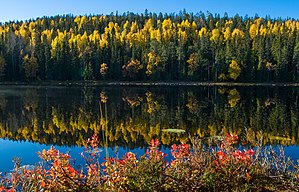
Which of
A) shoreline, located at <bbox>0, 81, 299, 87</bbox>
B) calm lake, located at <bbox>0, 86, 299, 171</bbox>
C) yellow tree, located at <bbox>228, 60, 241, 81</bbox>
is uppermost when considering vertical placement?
yellow tree, located at <bbox>228, 60, 241, 81</bbox>

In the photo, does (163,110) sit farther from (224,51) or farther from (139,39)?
(139,39)

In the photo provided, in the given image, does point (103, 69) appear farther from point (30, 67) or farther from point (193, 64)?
point (193, 64)

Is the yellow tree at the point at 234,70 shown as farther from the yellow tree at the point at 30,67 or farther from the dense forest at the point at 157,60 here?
the yellow tree at the point at 30,67

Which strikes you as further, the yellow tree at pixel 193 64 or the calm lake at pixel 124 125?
the yellow tree at pixel 193 64

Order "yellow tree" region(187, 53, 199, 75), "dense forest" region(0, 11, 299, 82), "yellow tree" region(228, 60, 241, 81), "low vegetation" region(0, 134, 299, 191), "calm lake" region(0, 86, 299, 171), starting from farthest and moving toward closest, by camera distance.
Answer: "yellow tree" region(187, 53, 199, 75)
"dense forest" region(0, 11, 299, 82)
"yellow tree" region(228, 60, 241, 81)
"calm lake" region(0, 86, 299, 171)
"low vegetation" region(0, 134, 299, 191)

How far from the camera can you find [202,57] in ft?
333

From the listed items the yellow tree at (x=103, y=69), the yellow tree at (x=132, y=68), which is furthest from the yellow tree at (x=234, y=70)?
the yellow tree at (x=103, y=69)

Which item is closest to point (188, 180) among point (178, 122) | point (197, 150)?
point (197, 150)

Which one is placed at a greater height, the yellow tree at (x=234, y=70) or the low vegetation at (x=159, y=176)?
the yellow tree at (x=234, y=70)

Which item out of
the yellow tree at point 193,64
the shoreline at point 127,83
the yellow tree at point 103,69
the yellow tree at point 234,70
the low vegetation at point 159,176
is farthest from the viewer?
the yellow tree at point 103,69

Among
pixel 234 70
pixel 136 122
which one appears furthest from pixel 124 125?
pixel 234 70

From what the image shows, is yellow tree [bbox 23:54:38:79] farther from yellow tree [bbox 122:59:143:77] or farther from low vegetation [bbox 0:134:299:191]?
low vegetation [bbox 0:134:299:191]

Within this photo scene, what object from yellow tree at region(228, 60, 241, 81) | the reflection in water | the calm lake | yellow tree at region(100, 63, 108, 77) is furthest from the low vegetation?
yellow tree at region(100, 63, 108, 77)

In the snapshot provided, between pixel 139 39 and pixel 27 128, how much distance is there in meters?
92.7
